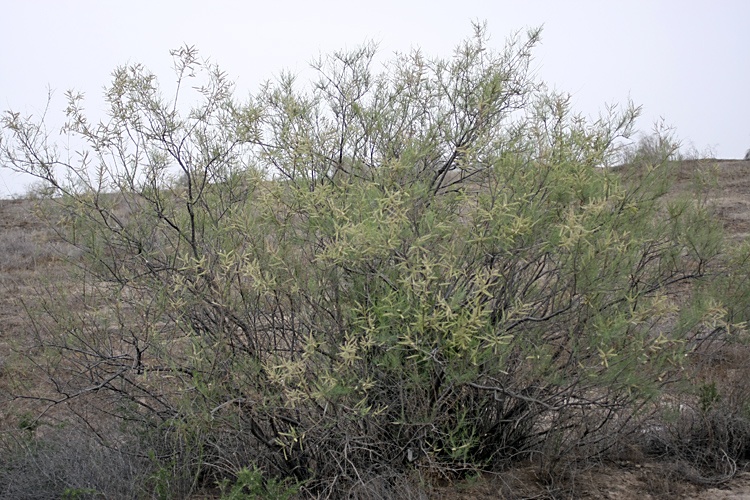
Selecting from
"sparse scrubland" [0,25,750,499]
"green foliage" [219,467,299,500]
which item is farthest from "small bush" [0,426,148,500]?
"green foliage" [219,467,299,500]

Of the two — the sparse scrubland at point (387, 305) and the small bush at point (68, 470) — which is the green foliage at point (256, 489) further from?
the small bush at point (68, 470)

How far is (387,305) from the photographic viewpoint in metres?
2.73

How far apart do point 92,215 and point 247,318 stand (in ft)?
5.20

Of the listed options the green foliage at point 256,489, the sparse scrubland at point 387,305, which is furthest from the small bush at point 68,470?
the green foliage at point 256,489

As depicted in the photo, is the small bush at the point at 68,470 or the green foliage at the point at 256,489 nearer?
the green foliage at the point at 256,489

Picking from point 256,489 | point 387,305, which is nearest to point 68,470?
point 256,489

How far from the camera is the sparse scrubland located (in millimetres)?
2859

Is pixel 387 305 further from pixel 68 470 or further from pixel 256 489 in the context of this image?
pixel 68 470

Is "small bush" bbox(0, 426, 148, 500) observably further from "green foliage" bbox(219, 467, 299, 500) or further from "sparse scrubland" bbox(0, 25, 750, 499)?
"green foliage" bbox(219, 467, 299, 500)

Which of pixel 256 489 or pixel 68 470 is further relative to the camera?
pixel 68 470

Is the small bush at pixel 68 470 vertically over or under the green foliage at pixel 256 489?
under

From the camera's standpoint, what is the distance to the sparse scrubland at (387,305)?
113 inches

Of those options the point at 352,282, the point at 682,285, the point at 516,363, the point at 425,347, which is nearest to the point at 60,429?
the point at 352,282

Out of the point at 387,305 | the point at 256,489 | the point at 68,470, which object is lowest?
the point at 68,470
